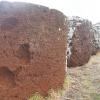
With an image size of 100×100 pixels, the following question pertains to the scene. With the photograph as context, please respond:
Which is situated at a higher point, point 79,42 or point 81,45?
point 79,42

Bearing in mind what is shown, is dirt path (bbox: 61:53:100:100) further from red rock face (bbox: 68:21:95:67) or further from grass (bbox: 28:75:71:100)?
red rock face (bbox: 68:21:95:67)

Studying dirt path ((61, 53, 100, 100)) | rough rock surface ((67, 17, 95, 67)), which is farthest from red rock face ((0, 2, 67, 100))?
rough rock surface ((67, 17, 95, 67))

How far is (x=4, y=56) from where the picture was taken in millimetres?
7531

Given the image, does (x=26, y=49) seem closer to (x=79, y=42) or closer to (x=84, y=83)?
(x=84, y=83)

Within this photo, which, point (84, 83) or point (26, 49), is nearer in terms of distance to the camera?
point (26, 49)

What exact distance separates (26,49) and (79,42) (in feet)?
16.5

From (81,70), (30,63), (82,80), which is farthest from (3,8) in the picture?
(81,70)

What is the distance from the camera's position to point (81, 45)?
12.8m

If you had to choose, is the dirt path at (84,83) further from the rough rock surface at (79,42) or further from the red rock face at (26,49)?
the red rock face at (26,49)

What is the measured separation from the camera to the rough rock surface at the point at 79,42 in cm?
1242

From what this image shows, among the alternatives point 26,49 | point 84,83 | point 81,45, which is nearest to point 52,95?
point 26,49

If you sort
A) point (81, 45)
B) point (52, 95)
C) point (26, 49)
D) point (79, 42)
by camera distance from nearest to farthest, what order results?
point (26, 49)
point (52, 95)
point (79, 42)
point (81, 45)

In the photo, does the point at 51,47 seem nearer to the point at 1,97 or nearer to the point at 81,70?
the point at 1,97

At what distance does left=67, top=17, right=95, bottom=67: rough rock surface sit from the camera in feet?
40.7
